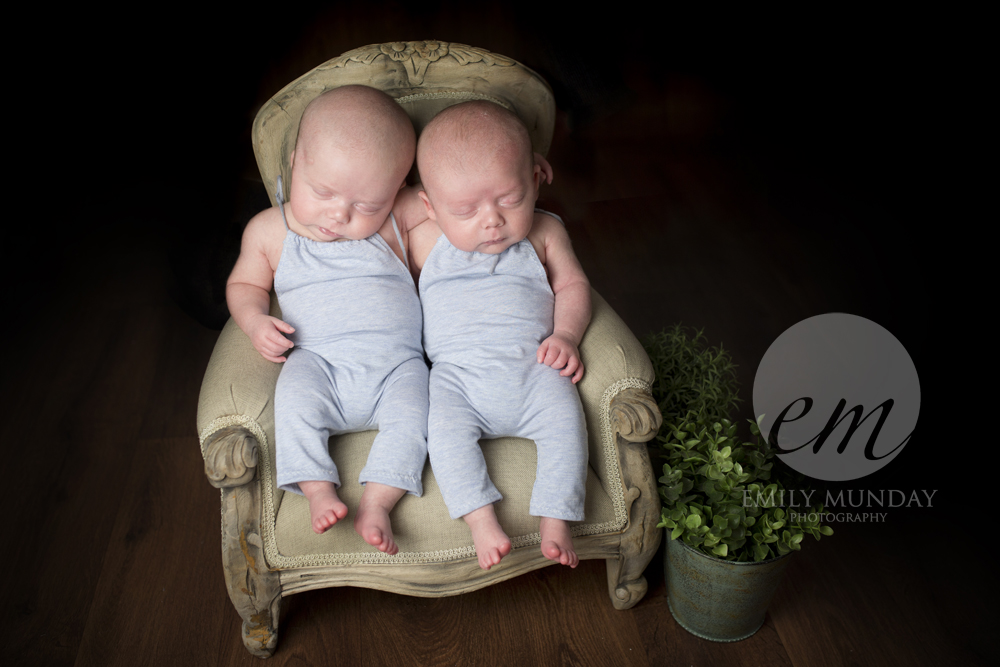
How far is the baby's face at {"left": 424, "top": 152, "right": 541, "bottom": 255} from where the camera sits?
145cm

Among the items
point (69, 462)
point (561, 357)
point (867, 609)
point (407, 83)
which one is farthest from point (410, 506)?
point (69, 462)

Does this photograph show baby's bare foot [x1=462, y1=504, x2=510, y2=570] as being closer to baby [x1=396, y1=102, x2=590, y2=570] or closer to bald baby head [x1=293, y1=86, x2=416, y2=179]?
baby [x1=396, y1=102, x2=590, y2=570]

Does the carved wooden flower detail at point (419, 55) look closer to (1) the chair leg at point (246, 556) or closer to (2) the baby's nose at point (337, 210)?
(2) the baby's nose at point (337, 210)

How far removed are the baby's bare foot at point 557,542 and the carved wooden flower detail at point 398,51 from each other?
1095mm

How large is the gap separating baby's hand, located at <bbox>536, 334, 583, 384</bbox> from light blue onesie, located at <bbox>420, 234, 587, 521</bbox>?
0.06ft

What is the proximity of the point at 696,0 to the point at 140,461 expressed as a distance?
9.75 ft

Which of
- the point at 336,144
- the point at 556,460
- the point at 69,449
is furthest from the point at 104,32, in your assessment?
the point at 556,460

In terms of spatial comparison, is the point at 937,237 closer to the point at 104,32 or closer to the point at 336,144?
the point at 336,144

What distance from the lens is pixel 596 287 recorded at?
3.00 metres

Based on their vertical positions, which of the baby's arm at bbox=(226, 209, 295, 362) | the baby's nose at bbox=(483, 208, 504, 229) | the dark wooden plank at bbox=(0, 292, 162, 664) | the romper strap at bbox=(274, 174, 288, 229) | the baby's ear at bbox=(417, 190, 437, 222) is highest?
the baby's nose at bbox=(483, 208, 504, 229)

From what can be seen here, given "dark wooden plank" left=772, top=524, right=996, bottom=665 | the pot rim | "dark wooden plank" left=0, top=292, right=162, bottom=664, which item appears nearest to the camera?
the pot rim

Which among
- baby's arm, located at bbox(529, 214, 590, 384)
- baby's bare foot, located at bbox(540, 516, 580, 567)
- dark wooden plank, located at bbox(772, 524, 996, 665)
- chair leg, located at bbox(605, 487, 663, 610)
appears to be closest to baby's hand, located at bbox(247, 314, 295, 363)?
baby's arm, located at bbox(529, 214, 590, 384)

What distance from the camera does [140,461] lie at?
210cm

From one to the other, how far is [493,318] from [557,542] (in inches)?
19.4
